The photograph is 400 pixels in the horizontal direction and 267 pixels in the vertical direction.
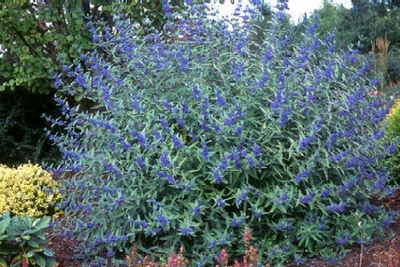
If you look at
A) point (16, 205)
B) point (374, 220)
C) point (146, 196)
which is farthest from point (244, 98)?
point (16, 205)

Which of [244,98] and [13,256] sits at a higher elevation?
[244,98]

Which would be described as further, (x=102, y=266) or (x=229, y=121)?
(x=102, y=266)

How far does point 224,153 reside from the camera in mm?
3783

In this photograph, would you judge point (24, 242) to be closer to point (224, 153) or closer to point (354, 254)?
point (224, 153)

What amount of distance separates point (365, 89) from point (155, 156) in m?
1.56

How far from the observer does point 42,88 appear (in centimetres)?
723

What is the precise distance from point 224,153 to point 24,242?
132 centimetres

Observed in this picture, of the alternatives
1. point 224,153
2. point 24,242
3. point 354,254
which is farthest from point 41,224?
point 354,254

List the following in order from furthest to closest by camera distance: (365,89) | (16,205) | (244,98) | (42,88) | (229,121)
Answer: (42,88) < (16,205) < (365,89) < (244,98) < (229,121)

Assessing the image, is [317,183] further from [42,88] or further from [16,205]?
[42,88]

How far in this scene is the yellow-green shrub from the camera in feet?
17.1

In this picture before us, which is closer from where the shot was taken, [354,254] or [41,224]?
[41,224]

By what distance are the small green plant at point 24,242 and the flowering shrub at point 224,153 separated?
44 centimetres

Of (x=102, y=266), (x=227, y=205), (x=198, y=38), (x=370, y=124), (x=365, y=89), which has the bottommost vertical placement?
(x=102, y=266)
